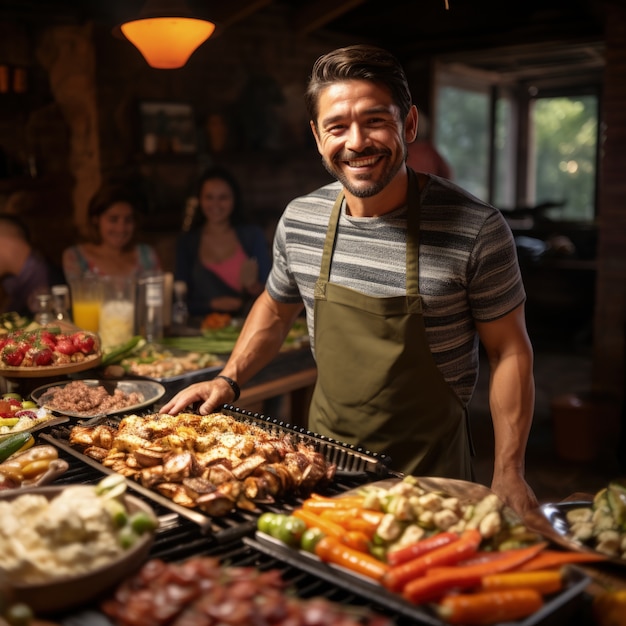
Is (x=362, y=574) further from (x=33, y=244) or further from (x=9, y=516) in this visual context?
(x=33, y=244)

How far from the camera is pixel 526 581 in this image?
4.88 feet

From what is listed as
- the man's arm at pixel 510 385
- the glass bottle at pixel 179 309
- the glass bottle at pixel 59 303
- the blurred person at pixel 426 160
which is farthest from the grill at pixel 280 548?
the blurred person at pixel 426 160

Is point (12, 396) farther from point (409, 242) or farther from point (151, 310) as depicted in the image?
point (409, 242)

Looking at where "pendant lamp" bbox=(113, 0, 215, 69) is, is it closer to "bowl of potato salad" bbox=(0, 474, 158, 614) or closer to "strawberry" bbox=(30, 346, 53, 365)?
"strawberry" bbox=(30, 346, 53, 365)

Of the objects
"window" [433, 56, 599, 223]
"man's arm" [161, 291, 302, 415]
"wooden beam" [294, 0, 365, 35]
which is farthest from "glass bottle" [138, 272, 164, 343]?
"window" [433, 56, 599, 223]

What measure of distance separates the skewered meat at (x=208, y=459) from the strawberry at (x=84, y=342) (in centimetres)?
93

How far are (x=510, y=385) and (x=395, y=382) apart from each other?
38 cm

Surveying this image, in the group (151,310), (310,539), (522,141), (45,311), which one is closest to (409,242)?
(310,539)

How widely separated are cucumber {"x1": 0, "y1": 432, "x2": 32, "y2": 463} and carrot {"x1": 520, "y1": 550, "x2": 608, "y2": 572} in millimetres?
1520

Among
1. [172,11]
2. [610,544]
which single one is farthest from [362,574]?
[172,11]

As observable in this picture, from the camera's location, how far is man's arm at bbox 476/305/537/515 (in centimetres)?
242

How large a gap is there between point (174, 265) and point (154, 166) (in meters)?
0.88

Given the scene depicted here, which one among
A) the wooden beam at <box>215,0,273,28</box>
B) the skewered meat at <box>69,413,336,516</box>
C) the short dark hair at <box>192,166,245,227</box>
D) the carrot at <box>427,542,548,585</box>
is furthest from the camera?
the short dark hair at <box>192,166,245,227</box>

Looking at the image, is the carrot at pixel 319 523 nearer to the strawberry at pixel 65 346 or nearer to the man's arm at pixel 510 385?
the man's arm at pixel 510 385
